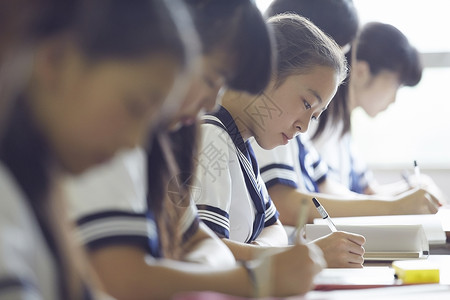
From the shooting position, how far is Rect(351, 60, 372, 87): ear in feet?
8.76

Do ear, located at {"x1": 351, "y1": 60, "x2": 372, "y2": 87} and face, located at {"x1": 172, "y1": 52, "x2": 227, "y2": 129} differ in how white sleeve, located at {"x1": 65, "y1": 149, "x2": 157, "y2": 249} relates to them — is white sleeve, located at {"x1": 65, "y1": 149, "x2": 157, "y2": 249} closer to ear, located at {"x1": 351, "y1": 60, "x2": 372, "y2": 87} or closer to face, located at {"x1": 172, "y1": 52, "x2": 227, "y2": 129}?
face, located at {"x1": 172, "y1": 52, "x2": 227, "y2": 129}

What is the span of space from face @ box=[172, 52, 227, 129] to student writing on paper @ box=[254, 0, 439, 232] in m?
0.90

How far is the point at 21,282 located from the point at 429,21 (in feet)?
10.5

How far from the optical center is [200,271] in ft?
3.04

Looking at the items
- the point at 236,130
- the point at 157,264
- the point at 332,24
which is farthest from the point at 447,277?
the point at 332,24

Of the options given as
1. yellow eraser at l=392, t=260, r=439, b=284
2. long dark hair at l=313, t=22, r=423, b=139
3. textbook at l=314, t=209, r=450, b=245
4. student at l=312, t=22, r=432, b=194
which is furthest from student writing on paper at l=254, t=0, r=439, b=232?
yellow eraser at l=392, t=260, r=439, b=284

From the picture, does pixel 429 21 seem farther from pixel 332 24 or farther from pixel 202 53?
pixel 202 53

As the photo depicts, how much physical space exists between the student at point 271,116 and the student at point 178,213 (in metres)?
0.30

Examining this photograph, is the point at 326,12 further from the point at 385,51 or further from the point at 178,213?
the point at 178,213

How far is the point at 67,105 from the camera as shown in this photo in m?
0.62

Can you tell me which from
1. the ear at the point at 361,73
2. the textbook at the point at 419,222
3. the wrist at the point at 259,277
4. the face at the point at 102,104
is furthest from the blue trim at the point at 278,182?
the face at the point at 102,104

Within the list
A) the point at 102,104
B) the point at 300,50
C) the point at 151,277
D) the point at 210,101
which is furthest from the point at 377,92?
the point at 102,104

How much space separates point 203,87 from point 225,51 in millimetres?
61

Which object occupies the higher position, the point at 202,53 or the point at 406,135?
the point at 406,135
